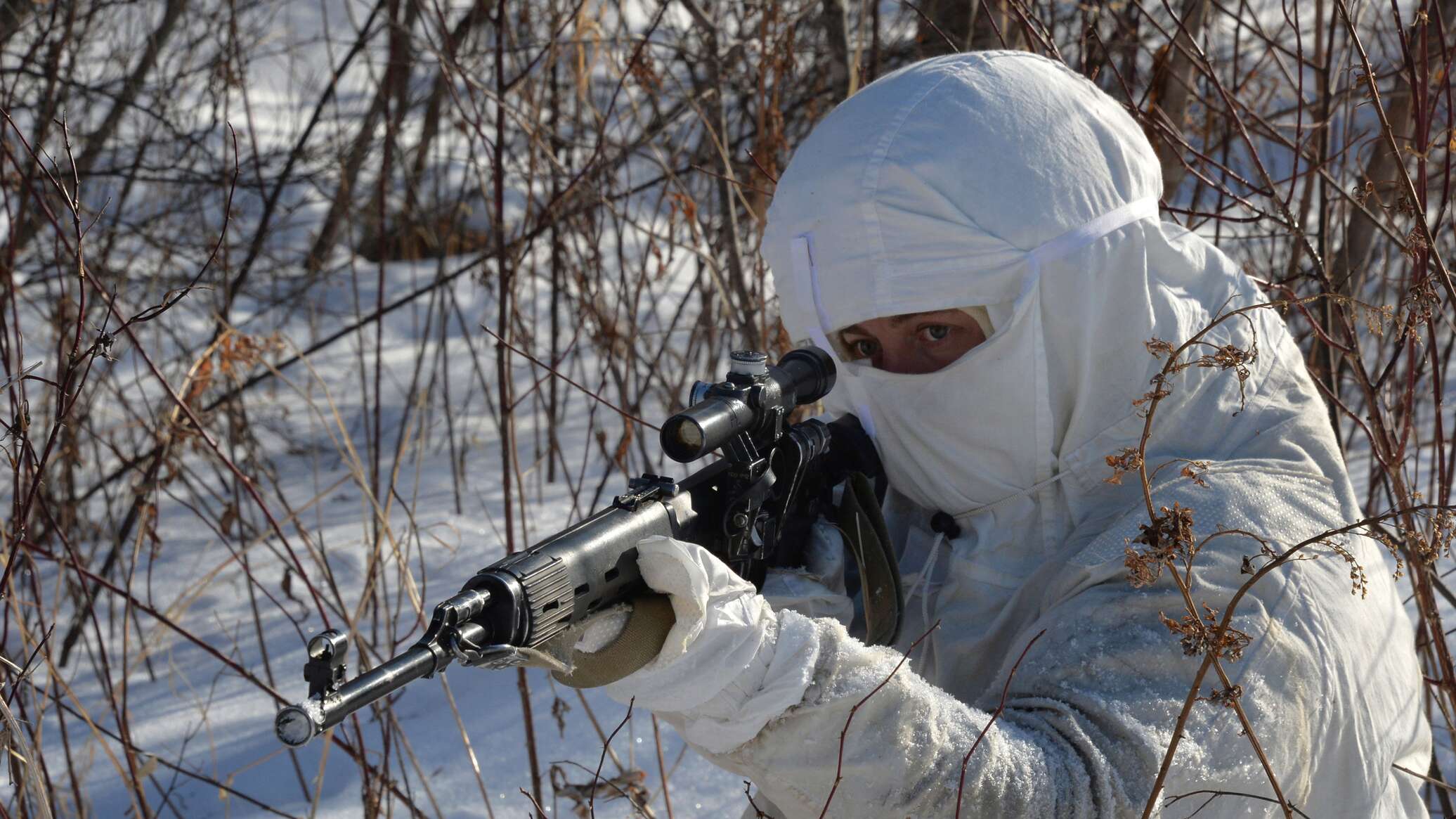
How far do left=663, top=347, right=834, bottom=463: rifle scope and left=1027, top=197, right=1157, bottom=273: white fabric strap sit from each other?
1.00ft

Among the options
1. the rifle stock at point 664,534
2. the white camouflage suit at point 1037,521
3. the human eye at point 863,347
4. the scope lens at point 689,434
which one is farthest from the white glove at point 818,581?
the scope lens at point 689,434

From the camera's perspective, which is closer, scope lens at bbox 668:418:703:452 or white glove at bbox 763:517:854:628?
scope lens at bbox 668:418:703:452

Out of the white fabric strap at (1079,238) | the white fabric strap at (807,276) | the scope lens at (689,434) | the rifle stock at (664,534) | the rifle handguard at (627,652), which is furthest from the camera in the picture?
the white fabric strap at (807,276)

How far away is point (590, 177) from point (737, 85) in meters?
0.62

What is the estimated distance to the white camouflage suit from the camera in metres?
1.24

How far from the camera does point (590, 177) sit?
3.14 meters

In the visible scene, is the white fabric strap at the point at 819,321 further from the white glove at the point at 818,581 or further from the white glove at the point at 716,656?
the white glove at the point at 716,656

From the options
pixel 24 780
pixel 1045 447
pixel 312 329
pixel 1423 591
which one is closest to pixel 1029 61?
pixel 1045 447

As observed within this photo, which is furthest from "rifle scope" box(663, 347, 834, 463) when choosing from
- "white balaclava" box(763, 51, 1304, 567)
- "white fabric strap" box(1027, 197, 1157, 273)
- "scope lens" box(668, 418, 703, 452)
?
"white fabric strap" box(1027, 197, 1157, 273)

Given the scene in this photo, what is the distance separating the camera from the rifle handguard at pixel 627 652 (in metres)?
1.20

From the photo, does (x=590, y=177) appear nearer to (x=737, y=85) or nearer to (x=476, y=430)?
(x=737, y=85)

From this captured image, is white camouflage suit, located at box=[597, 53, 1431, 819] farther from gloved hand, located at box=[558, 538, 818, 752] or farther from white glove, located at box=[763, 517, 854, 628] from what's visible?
white glove, located at box=[763, 517, 854, 628]

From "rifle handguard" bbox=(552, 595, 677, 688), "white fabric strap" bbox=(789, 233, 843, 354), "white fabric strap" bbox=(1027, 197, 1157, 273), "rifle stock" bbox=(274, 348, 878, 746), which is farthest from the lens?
"white fabric strap" bbox=(789, 233, 843, 354)

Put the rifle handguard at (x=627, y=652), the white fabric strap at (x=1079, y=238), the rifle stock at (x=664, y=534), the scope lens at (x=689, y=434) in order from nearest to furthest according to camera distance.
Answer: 1. the rifle stock at (x=664, y=534)
2. the rifle handguard at (x=627, y=652)
3. the scope lens at (x=689, y=434)
4. the white fabric strap at (x=1079, y=238)
